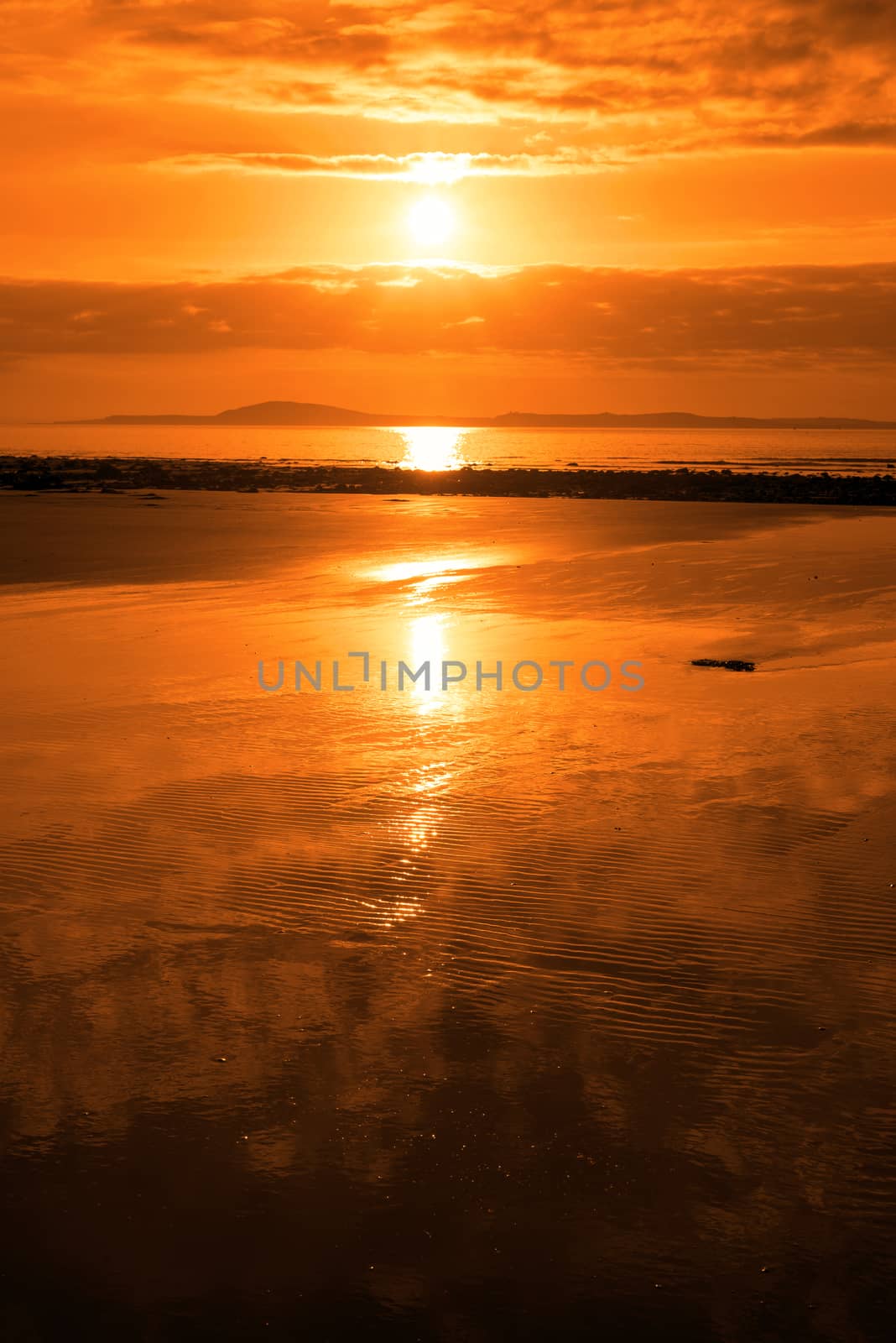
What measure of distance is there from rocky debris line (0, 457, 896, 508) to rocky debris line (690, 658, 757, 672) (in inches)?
1282

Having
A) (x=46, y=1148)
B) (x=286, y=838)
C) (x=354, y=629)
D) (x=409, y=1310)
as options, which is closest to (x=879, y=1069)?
(x=409, y=1310)

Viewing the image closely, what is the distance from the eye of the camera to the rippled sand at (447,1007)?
13.3ft

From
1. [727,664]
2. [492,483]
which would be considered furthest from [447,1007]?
[492,483]

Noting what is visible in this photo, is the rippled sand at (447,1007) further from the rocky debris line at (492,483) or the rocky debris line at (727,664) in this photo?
the rocky debris line at (492,483)

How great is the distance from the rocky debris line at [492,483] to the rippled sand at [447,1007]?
37638 millimetres

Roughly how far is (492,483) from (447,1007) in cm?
5277

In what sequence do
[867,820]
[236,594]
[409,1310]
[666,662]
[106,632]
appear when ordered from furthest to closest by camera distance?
[236,594]
[106,632]
[666,662]
[867,820]
[409,1310]

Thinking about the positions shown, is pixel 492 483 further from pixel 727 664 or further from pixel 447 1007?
pixel 447 1007

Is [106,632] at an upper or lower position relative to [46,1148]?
upper

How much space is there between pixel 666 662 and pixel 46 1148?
1044cm

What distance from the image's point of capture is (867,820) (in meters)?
8.56

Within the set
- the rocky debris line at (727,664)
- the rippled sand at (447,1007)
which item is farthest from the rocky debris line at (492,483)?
the rippled sand at (447,1007)

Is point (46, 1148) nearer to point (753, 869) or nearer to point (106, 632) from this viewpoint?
point (753, 869)

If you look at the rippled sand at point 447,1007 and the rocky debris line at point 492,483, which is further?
the rocky debris line at point 492,483
